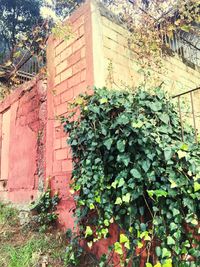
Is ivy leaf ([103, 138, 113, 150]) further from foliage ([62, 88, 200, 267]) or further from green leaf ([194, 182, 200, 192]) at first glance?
green leaf ([194, 182, 200, 192])

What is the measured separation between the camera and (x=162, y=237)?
216 centimetres

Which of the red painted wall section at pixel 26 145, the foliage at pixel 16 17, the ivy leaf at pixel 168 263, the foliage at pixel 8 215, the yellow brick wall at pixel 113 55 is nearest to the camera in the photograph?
the ivy leaf at pixel 168 263

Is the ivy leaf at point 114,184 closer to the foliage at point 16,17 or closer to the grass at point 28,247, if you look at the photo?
the grass at point 28,247

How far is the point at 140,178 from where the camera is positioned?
7.39 ft

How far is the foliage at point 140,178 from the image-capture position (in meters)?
2.18

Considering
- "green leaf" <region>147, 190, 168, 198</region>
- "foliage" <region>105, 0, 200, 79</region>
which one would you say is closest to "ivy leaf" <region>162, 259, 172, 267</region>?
"green leaf" <region>147, 190, 168, 198</region>

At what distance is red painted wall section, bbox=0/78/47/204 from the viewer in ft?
13.2

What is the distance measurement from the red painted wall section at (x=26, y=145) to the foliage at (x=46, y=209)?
366mm

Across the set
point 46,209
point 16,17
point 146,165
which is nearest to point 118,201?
point 146,165

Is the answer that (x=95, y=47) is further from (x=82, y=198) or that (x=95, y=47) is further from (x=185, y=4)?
(x=185, y=4)

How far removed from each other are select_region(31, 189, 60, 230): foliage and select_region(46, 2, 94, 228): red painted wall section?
96 millimetres

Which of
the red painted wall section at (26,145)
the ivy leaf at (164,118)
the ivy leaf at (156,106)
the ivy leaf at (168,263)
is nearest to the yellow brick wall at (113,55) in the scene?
the ivy leaf at (156,106)

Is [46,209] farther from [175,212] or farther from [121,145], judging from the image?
[175,212]

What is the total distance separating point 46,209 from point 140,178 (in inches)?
68.2
